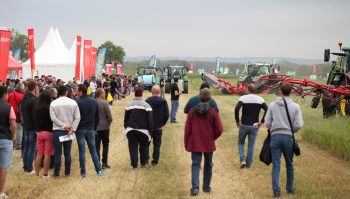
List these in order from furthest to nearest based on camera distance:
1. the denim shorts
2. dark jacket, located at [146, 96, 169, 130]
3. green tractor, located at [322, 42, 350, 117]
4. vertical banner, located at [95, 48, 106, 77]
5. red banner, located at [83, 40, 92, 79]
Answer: vertical banner, located at [95, 48, 106, 77] → red banner, located at [83, 40, 92, 79] → green tractor, located at [322, 42, 350, 117] → dark jacket, located at [146, 96, 169, 130] → the denim shorts

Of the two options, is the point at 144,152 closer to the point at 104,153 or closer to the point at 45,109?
the point at 104,153

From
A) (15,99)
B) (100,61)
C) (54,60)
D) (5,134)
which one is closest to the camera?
(5,134)

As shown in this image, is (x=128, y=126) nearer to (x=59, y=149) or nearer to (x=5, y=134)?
(x=59, y=149)

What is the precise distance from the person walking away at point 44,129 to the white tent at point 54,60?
29.5 metres

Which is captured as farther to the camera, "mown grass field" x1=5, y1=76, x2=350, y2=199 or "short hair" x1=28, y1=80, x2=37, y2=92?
"short hair" x1=28, y1=80, x2=37, y2=92

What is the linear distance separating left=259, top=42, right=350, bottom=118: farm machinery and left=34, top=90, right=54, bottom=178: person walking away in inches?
360

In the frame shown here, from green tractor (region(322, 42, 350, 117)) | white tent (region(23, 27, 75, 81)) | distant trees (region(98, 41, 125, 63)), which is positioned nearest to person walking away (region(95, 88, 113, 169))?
green tractor (region(322, 42, 350, 117))

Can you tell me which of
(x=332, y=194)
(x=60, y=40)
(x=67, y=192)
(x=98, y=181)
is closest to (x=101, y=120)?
(x=98, y=181)

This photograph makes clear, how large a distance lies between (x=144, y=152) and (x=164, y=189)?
2.40 meters

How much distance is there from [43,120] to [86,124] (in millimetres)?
838

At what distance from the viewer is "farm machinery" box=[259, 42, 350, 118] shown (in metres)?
19.4

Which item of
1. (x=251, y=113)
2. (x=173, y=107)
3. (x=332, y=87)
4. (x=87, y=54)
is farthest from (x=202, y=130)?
(x=87, y=54)

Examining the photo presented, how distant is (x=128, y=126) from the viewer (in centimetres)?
1239

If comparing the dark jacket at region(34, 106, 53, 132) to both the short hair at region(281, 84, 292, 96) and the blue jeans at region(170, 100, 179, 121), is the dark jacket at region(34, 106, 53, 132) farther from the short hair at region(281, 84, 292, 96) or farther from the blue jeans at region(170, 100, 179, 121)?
the blue jeans at region(170, 100, 179, 121)
